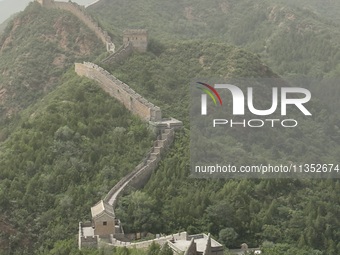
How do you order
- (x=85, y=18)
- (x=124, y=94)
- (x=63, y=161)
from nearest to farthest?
(x=63, y=161)
(x=124, y=94)
(x=85, y=18)

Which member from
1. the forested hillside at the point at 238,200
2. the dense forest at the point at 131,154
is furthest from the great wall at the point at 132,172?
the forested hillside at the point at 238,200

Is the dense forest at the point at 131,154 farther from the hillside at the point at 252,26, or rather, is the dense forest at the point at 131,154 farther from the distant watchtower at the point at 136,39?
the hillside at the point at 252,26

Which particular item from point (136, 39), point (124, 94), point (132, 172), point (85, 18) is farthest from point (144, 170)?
point (85, 18)

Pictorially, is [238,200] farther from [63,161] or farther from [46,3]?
[46,3]

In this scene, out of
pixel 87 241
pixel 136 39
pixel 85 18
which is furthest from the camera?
pixel 85 18

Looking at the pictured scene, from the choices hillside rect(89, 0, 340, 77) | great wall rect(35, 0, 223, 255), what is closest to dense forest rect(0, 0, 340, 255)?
great wall rect(35, 0, 223, 255)

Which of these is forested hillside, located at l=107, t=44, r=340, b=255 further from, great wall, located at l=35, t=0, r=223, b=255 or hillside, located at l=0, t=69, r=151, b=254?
hillside, located at l=0, t=69, r=151, b=254
